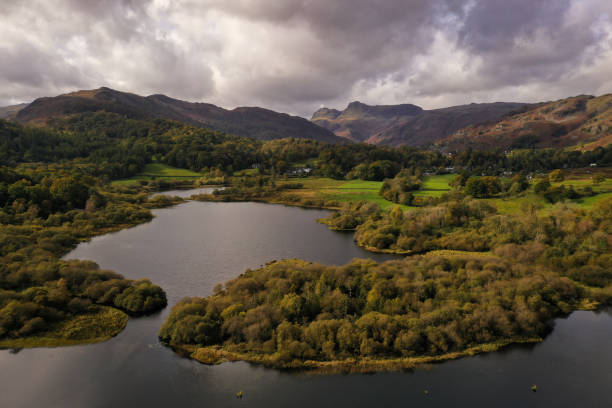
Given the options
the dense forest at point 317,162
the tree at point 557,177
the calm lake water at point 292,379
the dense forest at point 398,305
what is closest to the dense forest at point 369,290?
the dense forest at point 398,305

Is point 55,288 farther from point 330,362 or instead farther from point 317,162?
point 317,162

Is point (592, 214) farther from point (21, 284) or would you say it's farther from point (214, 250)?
point (21, 284)

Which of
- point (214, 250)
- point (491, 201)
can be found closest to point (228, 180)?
point (214, 250)

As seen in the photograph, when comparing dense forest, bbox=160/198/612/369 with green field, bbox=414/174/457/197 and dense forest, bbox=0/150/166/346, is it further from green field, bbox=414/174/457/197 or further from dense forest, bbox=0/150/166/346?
green field, bbox=414/174/457/197

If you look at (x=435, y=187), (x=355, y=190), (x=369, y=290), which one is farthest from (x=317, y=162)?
(x=369, y=290)

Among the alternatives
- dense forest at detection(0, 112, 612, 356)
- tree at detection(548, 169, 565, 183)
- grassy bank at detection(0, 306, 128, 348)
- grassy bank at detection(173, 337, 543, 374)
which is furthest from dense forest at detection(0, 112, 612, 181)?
grassy bank at detection(0, 306, 128, 348)

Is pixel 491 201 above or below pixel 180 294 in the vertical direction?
above
